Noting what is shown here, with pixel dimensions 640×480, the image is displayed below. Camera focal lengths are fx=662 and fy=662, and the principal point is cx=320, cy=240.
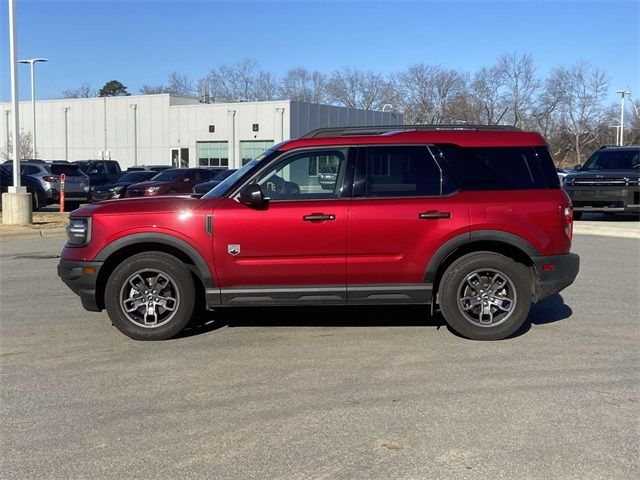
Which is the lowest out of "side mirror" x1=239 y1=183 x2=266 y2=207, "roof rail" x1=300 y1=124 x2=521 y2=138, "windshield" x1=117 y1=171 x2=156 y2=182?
"side mirror" x1=239 y1=183 x2=266 y2=207

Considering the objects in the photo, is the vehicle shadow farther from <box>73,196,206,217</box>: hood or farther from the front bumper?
<box>73,196,206,217</box>: hood

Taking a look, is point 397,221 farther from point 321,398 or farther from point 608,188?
point 608,188

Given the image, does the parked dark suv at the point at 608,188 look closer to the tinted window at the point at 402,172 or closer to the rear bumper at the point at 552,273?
the rear bumper at the point at 552,273

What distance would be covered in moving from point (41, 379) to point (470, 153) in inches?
164

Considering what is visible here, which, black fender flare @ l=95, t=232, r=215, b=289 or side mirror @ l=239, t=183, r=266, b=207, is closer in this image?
side mirror @ l=239, t=183, r=266, b=207

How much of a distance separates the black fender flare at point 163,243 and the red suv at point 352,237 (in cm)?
1

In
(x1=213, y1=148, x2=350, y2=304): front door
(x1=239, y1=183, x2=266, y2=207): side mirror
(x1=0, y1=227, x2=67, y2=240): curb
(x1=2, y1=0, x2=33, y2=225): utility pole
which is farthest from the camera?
(x1=2, y1=0, x2=33, y2=225): utility pole

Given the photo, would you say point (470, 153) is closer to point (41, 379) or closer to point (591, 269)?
point (41, 379)

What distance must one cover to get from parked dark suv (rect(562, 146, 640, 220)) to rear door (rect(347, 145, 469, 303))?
12097 mm

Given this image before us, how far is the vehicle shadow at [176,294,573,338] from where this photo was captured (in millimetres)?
6754

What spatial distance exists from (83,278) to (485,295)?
373 centimetres

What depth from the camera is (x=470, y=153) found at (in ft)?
20.4

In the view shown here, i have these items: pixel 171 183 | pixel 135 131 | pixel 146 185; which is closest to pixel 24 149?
pixel 135 131

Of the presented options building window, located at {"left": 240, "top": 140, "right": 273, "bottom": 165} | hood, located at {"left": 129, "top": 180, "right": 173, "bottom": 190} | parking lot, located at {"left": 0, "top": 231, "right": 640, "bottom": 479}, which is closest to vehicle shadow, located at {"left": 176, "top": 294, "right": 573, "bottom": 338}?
parking lot, located at {"left": 0, "top": 231, "right": 640, "bottom": 479}
